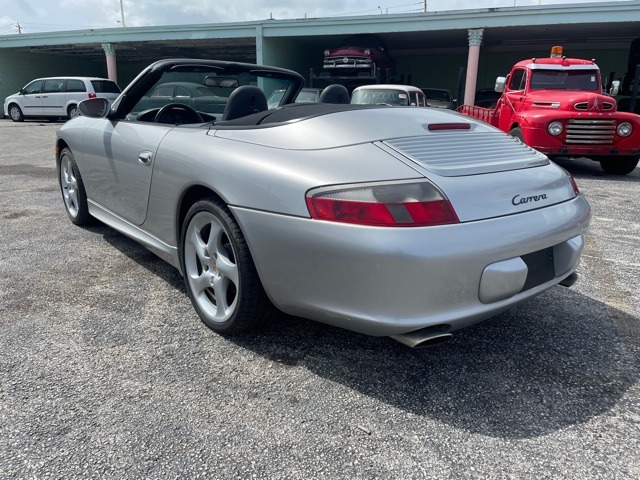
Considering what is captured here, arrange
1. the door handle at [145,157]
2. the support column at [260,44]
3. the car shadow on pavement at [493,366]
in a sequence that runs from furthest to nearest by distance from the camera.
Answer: the support column at [260,44], the door handle at [145,157], the car shadow on pavement at [493,366]

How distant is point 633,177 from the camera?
8227mm

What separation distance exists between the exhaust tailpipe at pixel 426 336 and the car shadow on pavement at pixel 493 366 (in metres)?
0.27

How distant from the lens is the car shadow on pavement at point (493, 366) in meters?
1.94

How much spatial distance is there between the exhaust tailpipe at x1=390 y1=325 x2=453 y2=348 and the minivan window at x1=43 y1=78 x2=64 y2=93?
64.1 feet

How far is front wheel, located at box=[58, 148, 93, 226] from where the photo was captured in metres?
4.04

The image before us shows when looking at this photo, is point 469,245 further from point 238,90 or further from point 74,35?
point 74,35

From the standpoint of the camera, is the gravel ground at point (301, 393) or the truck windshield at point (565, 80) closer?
the gravel ground at point (301, 393)

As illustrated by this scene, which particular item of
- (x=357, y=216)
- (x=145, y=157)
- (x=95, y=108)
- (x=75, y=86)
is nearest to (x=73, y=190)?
(x=95, y=108)

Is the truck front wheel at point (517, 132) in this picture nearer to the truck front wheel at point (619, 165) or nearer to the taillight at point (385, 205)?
the truck front wheel at point (619, 165)

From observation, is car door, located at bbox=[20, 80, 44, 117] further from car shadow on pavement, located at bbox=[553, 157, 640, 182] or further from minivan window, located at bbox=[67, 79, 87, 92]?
car shadow on pavement, located at bbox=[553, 157, 640, 182]

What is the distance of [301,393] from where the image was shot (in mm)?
2053

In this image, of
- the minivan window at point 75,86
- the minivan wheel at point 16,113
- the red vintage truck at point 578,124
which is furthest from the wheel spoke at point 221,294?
the minivan wheel at point 16,113

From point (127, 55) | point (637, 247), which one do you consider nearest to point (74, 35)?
point (127, 55)

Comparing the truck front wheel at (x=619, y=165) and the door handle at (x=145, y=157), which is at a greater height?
the door handle at (x=145, y=157)
